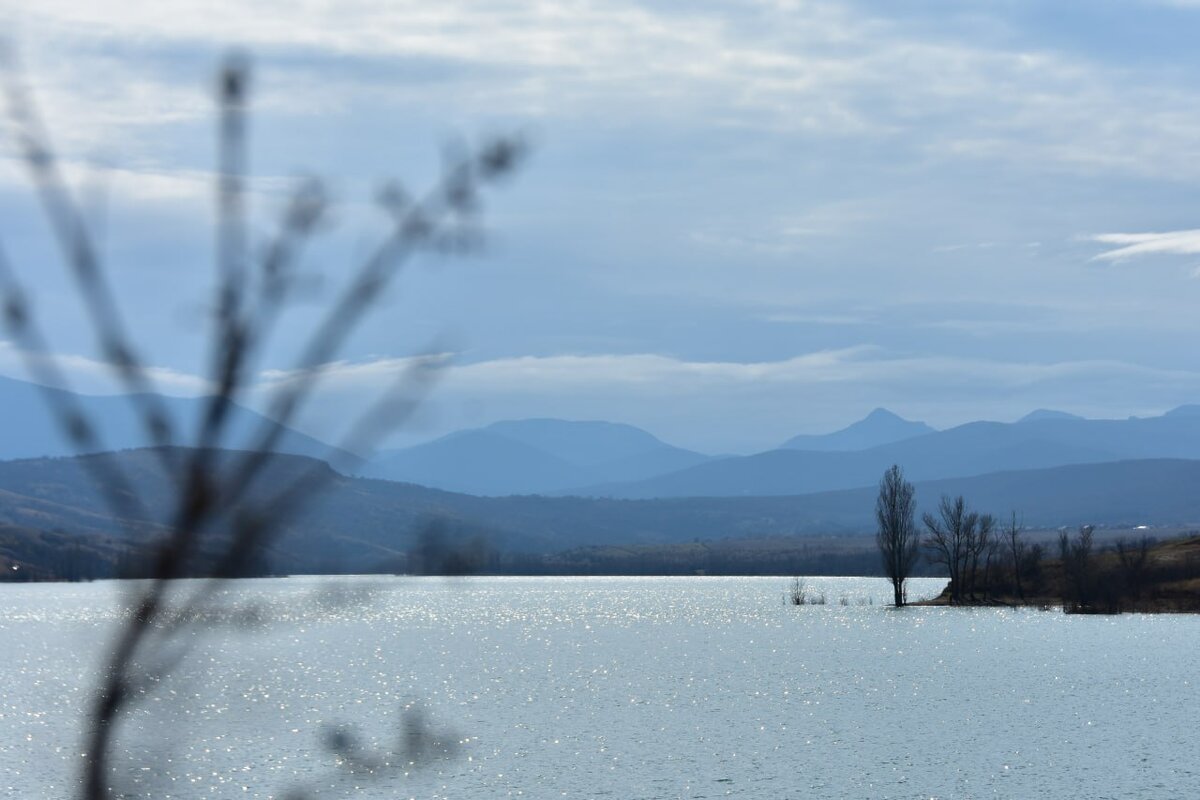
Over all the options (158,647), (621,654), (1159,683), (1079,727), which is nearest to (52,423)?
(158,647)

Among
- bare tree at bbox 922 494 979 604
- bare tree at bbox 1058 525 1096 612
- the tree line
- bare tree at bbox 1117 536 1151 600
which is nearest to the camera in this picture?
bare tree at bbox 1117 536 1151 600

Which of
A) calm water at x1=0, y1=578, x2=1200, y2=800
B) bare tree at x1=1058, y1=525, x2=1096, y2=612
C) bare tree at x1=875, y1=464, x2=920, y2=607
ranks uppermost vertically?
bare tree at x1=875, y1=464, x2=920, y2=607

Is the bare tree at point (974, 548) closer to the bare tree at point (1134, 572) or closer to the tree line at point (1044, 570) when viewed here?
the tree line at point (1044, 570)

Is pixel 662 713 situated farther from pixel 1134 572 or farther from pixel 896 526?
pixel 1134 572

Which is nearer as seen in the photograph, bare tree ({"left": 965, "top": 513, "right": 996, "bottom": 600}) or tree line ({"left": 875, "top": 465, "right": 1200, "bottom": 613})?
tree line ({"left": 875, "top": 465, "right": 1200, "bottom": 613})

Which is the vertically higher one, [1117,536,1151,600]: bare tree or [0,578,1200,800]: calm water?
[1117,536,1151,600]: bare tree

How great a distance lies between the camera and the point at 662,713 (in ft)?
266

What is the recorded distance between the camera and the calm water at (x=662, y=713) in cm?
5419

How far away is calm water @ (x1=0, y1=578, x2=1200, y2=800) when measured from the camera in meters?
54.2

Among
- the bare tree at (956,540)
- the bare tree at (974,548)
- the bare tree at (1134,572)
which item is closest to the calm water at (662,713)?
the bare tree at (1134,572)

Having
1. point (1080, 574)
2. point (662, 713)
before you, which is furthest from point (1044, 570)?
point (662, 713)

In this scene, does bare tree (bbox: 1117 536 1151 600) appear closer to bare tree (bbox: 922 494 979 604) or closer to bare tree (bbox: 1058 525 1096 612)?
bare tree (bbox: 1058 525 1096 612)

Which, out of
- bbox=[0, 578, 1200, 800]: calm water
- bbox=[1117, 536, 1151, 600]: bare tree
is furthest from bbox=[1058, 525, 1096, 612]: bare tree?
bbox=[0, 578, 1200, 800]: calm water

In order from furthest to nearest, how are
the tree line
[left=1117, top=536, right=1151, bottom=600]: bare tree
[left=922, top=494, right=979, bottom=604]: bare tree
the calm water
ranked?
[left=922, top=494, right=979, bottom=604]: bare tree, the tree line, [left=1117, top=536, right=1151, bottom=600]: bare tree, the calm water
